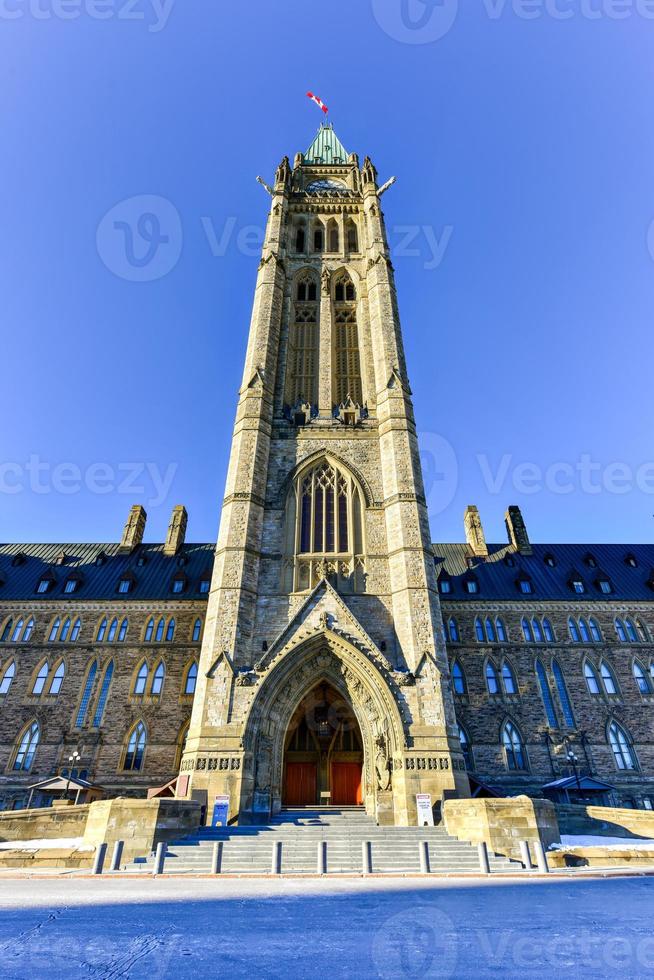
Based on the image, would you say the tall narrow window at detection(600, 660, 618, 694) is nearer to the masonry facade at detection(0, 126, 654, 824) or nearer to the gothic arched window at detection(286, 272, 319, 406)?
the masonry facade at detection(0, 126, 654, 824)

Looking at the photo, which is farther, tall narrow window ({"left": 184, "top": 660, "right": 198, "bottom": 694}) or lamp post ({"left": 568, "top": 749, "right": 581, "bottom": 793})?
tall narrow window ({"left": 184, "top": 660, "right": 198, "bottom": 694})

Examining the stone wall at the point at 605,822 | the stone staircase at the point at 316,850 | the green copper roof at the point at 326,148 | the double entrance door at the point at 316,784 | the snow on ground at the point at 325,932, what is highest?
the green copper roof at the point at 326,148

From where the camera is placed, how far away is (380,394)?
26109 millimetres

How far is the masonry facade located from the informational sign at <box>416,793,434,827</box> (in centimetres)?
36

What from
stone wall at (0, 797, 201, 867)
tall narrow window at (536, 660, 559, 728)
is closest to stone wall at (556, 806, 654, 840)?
tall narrow window at (536, 660, 559, 728)

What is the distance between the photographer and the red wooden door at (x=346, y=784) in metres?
20.1

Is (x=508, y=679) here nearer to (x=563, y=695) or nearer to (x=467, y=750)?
(x=563, y=695)

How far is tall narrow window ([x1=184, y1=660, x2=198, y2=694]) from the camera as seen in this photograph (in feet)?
86.1

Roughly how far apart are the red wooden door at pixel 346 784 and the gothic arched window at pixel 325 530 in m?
7.21

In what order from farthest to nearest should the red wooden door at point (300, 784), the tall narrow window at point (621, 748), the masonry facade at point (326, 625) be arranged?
1. the tall narrow window at point (621, 748)
2. the red wooden door at point (300, 784)
3. the masonry facade at point (326, 625)

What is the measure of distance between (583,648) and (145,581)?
25701 millimetres

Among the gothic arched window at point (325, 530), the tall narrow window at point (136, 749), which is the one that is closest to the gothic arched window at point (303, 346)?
the gothic arched window at point (325, 530)

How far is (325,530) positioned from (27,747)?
18.4 metres

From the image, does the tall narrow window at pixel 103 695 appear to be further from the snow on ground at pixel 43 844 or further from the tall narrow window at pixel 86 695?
the snow on ground at pixel 43 844
